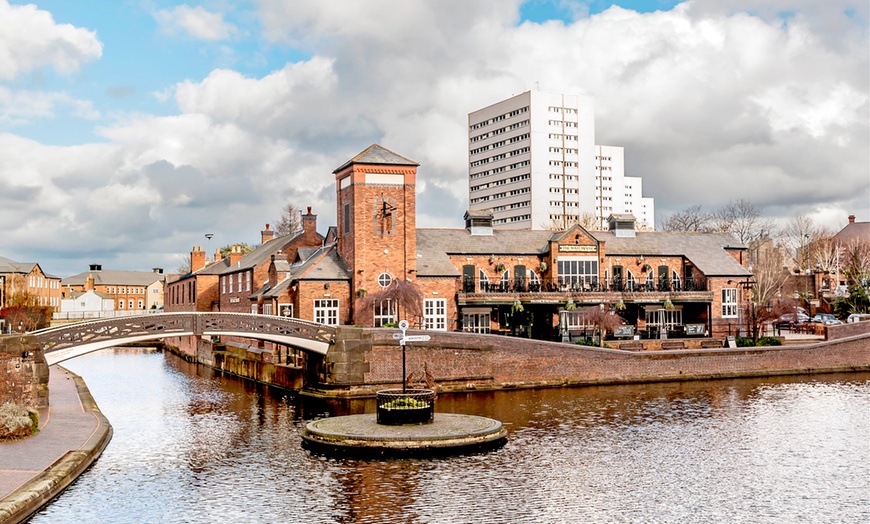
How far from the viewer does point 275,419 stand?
96.9 ft

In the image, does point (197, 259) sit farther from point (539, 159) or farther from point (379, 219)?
point (539, 159)

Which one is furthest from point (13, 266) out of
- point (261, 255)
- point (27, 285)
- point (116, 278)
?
point (261, 255)

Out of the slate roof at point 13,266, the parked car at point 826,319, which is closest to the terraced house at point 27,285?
the slate roof at point 13,266

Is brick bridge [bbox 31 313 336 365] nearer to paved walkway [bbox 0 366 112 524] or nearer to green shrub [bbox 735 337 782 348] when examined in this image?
paved walkway [bbox 0 366 112 524]

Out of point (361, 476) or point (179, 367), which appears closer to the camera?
point (361, 476)

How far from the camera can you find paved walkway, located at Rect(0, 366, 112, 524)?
16.0m

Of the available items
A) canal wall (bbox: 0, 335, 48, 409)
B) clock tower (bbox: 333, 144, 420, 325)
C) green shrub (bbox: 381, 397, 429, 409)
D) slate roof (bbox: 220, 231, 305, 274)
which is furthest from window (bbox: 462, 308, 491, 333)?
canal wall (bbox: 0, 335, 48, 409)

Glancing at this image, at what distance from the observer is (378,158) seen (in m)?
43.0

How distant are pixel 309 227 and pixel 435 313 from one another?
1322cm

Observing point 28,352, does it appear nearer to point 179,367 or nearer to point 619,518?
point 619,518

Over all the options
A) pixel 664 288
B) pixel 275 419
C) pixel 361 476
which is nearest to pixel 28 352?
pixel 275 419

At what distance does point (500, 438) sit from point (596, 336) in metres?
23.0

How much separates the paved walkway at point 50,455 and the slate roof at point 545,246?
21270 millimetres

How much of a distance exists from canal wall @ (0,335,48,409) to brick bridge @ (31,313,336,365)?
1410mm
